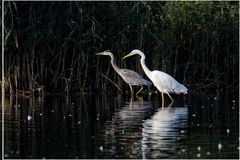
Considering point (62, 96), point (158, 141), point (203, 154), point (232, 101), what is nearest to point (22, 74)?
point (62, 96)

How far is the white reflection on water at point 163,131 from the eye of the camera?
11670mm

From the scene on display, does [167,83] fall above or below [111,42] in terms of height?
below

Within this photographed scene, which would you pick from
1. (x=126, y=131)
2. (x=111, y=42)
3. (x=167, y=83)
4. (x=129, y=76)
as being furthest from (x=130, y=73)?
(x=126, y=131)

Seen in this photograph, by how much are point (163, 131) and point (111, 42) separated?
30.3ft

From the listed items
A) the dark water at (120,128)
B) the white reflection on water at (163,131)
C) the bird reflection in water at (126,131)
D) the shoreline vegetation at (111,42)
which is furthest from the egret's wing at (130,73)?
the white reflection on water at (163,131)

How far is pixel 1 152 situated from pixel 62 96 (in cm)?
962

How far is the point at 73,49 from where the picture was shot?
73.0 feet

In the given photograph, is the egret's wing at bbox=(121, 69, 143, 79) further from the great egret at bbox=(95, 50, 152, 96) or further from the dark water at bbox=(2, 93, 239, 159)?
the dark water at bbox=(2, 93, 239, 159)

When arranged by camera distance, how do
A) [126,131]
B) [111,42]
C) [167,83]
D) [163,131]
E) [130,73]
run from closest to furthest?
1. [163,131]
2. [126,131]
3. [167,83]
4. [130,73]
5. [111,42]

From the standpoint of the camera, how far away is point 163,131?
45.2 feet

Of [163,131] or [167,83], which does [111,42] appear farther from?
[163,131]

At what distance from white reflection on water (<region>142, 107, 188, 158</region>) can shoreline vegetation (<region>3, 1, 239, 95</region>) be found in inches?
181

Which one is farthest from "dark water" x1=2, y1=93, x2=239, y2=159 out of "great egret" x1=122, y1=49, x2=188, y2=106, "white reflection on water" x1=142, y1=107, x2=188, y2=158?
"great egret" x1=122, y1=49, x2=188, y2=106

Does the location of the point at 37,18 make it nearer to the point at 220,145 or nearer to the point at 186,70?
the point at 186,70
